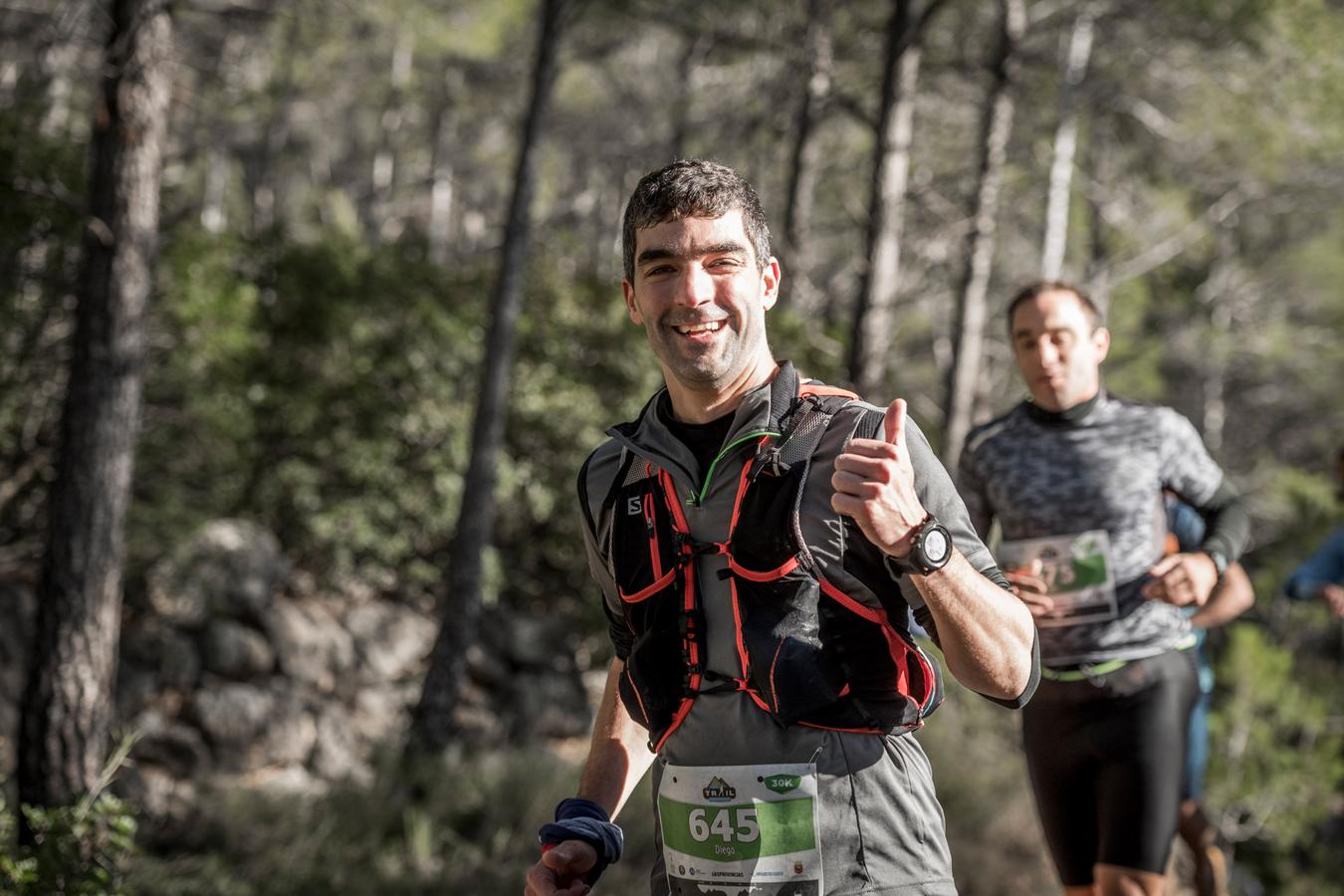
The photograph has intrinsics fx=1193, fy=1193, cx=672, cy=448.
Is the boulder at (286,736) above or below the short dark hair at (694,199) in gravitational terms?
below

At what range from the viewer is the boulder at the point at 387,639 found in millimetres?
12148

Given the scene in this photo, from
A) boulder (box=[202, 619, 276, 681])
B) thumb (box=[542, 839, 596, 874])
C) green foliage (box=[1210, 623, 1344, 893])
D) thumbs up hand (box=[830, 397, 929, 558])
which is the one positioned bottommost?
green foliage (box=[1210, 623, 1344, 893])

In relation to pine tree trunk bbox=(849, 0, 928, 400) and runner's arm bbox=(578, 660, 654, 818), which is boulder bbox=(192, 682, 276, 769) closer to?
pine tree trunk bbox=(849, 0, 928, 400)

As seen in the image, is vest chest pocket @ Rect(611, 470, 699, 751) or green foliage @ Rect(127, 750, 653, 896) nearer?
vest chest pocket @ Rect(611, 470, 699, 751)

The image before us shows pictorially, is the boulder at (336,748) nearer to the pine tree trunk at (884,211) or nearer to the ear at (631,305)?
the pine tree trunk at (884,211)

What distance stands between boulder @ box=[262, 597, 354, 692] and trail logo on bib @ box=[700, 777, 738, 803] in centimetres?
1010

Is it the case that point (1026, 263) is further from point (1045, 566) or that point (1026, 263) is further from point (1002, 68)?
point (1045, 566)

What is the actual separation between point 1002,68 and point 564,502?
630 centimetres

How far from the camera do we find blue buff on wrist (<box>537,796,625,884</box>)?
2053mm

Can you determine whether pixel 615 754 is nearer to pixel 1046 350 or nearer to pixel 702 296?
pixel 702 296

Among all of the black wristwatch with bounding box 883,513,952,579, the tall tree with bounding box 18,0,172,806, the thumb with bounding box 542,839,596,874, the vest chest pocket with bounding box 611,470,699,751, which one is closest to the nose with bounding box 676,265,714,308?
the vest chest pocket with bounding box 611,470,699,751

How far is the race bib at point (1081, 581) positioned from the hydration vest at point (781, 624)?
1608mm

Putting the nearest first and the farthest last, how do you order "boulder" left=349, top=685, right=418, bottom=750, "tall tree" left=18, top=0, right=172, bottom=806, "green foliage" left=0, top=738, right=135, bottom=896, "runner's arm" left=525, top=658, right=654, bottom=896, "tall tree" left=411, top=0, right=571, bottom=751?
"runner's arm" left=525, top=658, right=654, bottom=896, "green foliage" left=0, top=738, right=135, bottom=896, "tall tree" left=18, top=0, right=172, bottom=806, "tall tree" left=411, top=0, right=571, bottom=751, "boulder" left=349, top=685, right=418, bottom=750

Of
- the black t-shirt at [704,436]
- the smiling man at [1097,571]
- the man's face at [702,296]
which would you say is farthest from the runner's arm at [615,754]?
the smiling man at [1097,571]
